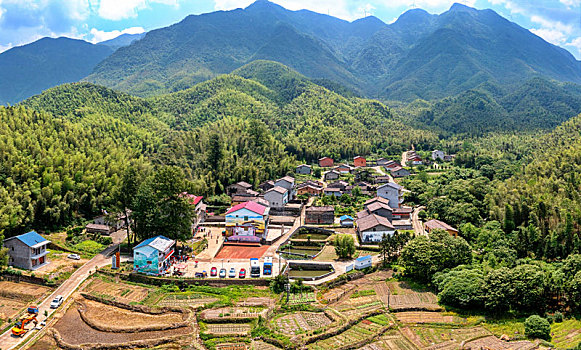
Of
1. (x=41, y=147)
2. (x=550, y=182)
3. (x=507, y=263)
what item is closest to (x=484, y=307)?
(x=507, y=263)

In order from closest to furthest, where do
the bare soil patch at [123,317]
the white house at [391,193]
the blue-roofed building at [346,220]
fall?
1. the bare soil patch at [123,317]
2. the blue-roofed building at [346,220]
3. the white house at [391,193]

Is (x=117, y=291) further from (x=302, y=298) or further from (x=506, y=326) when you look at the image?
(x=506, y=326)

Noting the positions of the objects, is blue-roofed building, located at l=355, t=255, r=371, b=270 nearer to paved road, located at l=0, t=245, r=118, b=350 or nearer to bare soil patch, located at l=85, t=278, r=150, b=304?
bare soil patch, located at l=85, t=278, r=150, b=304

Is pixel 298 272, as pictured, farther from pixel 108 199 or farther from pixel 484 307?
pixel 108 199

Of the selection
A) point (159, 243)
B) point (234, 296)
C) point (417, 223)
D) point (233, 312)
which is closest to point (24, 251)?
point (159, 243)

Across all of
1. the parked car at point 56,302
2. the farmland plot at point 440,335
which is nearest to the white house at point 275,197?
the parked car at point 56,302

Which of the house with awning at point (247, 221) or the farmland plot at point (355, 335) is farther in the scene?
the house with awning at point (247, 221)

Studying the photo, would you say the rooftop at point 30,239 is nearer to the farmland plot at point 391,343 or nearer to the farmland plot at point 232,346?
the farmland plot at point 232,346

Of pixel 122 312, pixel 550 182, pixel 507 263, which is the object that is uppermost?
pixel 550 182
